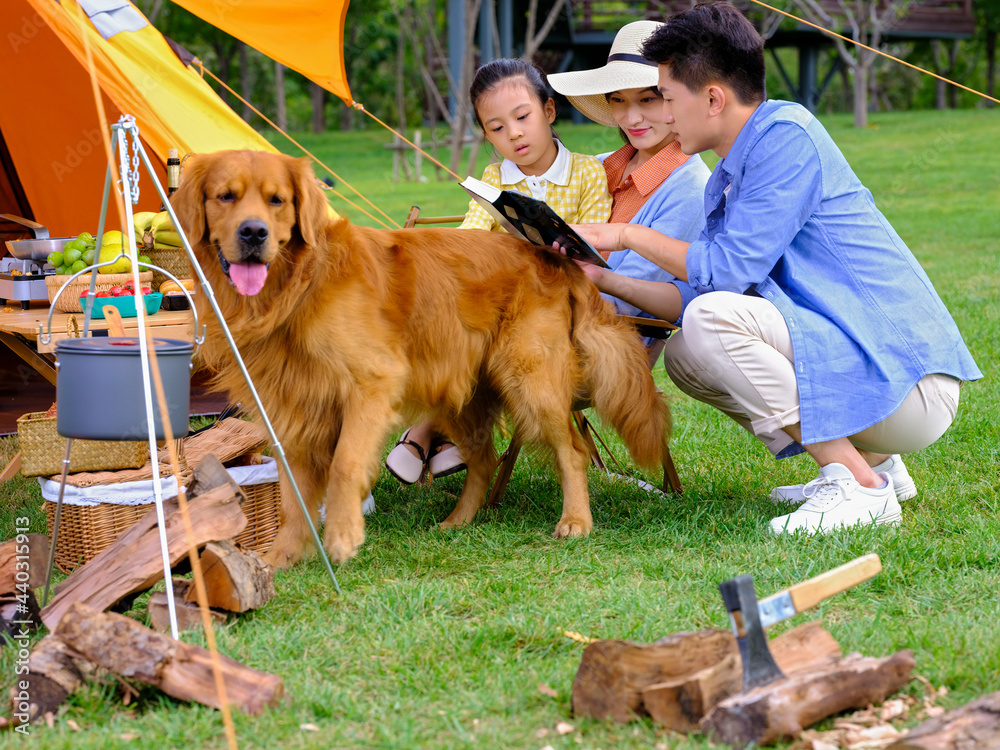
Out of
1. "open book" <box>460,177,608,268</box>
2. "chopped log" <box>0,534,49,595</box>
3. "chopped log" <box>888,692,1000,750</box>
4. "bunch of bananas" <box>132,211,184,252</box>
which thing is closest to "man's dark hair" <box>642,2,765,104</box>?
"open book" <box>460,177,608,268</box>

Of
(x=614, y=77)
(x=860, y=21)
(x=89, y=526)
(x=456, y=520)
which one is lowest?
(x=456, y=520)

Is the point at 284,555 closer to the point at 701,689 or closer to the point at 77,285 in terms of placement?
the point at 77,285

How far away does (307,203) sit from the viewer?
3.00m

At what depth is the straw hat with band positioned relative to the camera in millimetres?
3836

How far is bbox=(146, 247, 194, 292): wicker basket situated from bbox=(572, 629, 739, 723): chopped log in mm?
2456

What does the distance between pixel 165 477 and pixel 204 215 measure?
2.72ft

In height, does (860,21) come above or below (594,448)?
above

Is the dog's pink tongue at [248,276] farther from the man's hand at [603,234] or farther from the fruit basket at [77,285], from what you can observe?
the man's hand at [603,234]

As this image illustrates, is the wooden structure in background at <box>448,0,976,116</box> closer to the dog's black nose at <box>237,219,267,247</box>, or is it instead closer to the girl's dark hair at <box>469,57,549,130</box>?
the girl's dark hair at <box>469,57,549,130</box>

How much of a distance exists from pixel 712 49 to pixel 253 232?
1529 millimetres

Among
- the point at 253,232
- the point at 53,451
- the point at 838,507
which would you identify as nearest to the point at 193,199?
the point at 253,232

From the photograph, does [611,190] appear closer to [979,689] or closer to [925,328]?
[925,328]

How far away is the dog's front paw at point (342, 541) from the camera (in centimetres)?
305

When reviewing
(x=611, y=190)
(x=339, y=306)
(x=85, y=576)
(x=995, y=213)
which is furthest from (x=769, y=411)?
(x=995, y=213)
